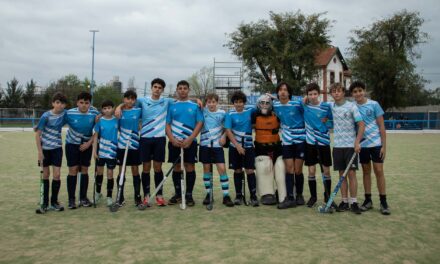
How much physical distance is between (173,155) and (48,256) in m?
2.83

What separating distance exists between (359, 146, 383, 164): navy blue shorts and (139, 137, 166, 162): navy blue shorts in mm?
3039

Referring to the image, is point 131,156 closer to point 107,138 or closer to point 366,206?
point 107,138

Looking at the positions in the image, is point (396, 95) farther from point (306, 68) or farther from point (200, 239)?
point (200, 239)

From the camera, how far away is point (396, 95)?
39.2m

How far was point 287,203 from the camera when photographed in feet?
20.0

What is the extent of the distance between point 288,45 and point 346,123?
31.5m

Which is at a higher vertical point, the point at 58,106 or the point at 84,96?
the point at 84,96

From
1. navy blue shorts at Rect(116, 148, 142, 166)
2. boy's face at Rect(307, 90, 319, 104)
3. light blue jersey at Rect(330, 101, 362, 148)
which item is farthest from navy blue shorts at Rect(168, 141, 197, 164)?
light blue jersey at Rect(330, 101, 362, 148)

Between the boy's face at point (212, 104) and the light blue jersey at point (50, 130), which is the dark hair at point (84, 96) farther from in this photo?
the boy's face at point (212, 104)

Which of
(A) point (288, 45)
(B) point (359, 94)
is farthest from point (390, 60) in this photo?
(B) point (359, 94)

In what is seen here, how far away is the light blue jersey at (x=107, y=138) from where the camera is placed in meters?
6.18

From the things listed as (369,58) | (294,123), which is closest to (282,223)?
(294,123)

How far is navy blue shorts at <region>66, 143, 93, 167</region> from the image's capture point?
20.0 ft

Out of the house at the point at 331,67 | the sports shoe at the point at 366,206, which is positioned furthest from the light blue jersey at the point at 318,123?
the house at the point at 331,67
